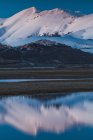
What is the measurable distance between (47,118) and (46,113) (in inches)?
86.8

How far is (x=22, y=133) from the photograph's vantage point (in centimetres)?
2234

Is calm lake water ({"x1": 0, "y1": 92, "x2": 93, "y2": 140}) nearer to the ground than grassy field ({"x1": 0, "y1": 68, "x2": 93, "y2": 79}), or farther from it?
farther from it

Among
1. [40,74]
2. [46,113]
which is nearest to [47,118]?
[46,113]

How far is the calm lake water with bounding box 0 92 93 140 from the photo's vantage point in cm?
2191

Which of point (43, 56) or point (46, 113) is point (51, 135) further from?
point (43, 56)

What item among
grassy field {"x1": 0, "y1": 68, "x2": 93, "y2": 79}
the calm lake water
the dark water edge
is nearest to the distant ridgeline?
grassy field {"x1": 0, "y1": 68, "x2": 93, "y2": 79}

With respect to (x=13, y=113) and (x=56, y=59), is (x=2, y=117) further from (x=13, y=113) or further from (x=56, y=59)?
(x=56, y=59)

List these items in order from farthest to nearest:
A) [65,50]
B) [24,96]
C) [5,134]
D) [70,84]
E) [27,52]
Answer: [65,50] < [27,52] < [70,84] < [24,96] < [5,134]

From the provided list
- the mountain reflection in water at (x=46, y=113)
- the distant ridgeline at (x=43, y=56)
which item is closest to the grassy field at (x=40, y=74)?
the mountain reflection in water at (x=46, y=113)

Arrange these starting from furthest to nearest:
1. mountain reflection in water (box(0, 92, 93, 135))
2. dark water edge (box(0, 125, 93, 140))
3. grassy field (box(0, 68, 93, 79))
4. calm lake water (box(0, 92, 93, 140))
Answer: grassy field (box(0, 68, 93, 79)), mountain reflection in water (box(0, 92, 93, 135)), calm lake water (box(0, 92, 93, 140)), dark water edge (box(0, 125, 93, 140))

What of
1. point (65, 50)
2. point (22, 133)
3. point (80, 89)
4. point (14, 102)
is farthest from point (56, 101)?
point (65, 50)

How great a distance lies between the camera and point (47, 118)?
89.2ft

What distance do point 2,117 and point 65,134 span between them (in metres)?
6.31

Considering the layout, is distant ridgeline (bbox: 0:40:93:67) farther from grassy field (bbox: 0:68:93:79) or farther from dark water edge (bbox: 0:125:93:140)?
dark water edge (bbox: 0:125:93:140)
